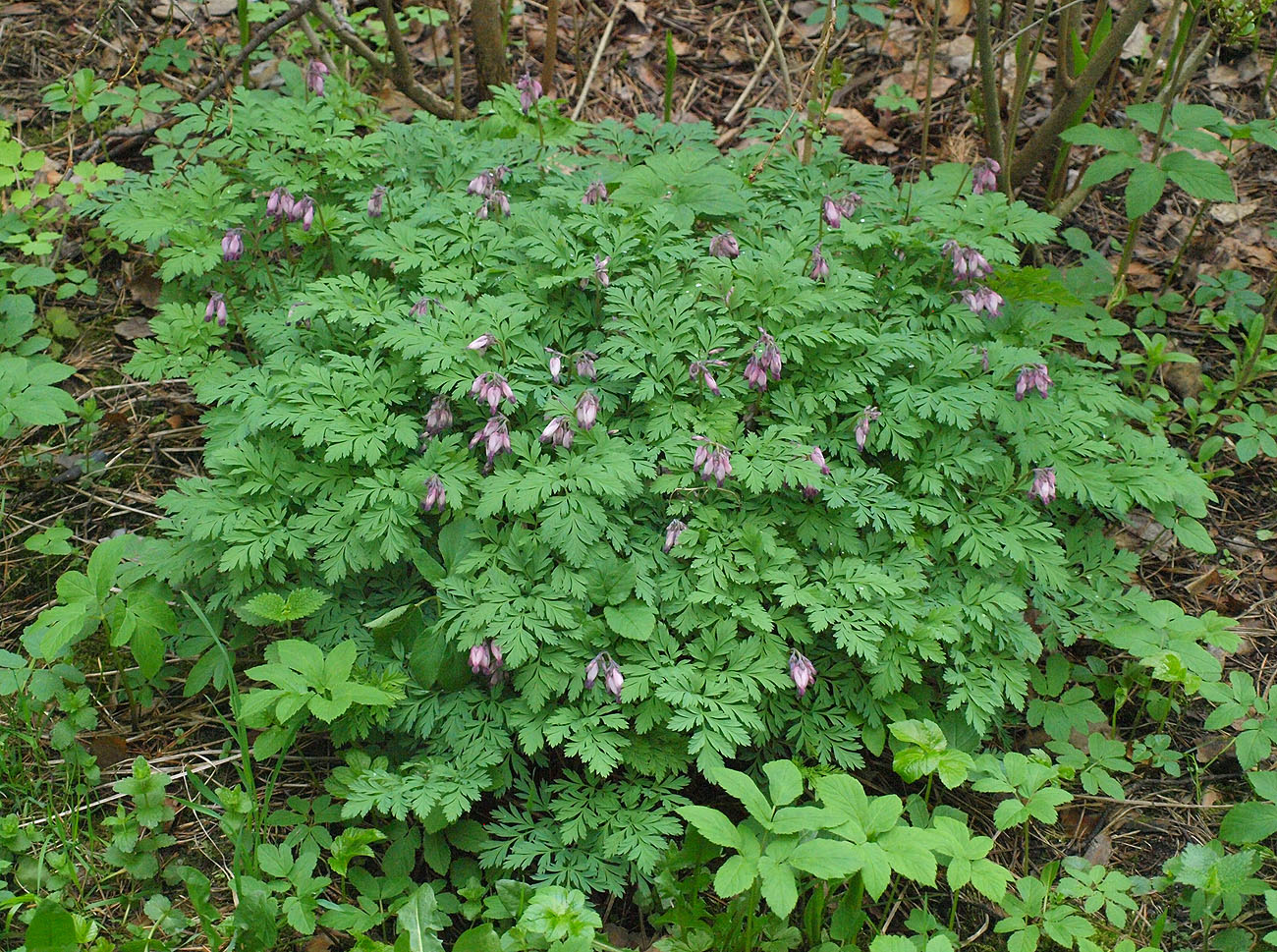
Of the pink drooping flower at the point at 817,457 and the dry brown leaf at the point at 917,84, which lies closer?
the pink drooping flower at the point at 817,457

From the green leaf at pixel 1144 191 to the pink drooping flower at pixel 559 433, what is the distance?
2339 mm

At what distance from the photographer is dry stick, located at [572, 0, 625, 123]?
5.48 meters

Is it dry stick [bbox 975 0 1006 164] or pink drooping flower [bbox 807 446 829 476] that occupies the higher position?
dry stick [bbox 975 0 1006 164]

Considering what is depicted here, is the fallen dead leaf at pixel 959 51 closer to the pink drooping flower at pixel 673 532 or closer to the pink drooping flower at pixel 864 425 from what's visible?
the pink drooping flower at pixel 864 425

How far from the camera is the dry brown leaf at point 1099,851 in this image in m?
3.13

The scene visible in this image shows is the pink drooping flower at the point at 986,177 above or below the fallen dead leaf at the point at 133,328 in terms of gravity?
above

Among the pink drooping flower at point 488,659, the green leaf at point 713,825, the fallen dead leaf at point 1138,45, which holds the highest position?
the fallen dead leaf at point 1138,45

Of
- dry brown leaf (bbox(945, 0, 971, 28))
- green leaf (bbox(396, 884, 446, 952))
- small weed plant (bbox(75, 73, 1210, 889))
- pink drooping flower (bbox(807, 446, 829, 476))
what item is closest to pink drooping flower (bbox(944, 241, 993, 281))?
small weed plant (bbox(75, 73, 1210, 889))

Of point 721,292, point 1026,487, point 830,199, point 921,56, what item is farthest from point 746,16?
point 1026,487

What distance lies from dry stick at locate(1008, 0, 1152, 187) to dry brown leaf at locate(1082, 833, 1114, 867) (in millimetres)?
2783

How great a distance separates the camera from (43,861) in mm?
2811

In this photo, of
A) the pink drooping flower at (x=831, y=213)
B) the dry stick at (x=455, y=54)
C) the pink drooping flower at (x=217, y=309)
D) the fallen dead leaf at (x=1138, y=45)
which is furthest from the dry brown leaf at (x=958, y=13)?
the pink drooping flower at (x=217, y=309)

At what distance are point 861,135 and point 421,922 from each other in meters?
4.48

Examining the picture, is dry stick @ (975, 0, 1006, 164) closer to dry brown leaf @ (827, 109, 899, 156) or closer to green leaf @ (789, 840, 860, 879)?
dry brown leaf @ (827, 109, 899, 156)
